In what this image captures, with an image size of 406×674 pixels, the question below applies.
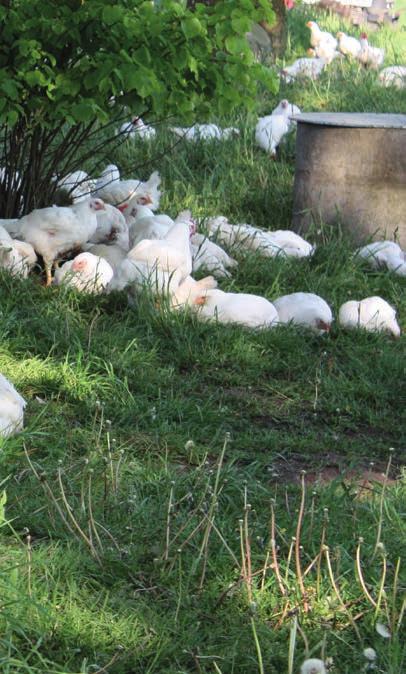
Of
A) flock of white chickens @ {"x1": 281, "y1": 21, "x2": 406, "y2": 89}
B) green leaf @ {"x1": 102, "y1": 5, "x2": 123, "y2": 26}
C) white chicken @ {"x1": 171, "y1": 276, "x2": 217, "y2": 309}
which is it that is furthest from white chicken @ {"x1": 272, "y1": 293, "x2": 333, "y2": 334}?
flock of white chickens @ {"x1": 281, "y1": 21, "x2": 406, "y2": 89}

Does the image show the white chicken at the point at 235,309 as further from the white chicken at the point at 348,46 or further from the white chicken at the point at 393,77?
the white chicken at the point at 348,46

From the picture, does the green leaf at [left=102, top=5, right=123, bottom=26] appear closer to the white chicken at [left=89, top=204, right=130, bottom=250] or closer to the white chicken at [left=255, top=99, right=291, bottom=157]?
the white chicken at [left=89, top=204, right=130, bottom=250]

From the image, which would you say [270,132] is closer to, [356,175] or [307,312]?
[356,175]

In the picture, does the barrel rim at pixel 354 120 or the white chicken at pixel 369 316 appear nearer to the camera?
the white chicken at pixel 369 316

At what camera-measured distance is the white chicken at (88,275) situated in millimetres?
5910

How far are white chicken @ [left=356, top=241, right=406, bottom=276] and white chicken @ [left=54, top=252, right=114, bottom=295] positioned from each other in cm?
191

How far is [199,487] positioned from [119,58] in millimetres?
2743

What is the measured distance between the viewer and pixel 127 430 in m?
4.52

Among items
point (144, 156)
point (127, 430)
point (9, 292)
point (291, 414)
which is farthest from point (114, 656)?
point (144, 156)

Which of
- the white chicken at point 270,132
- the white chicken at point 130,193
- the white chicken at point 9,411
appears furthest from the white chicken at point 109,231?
the white chicken at point 270,132

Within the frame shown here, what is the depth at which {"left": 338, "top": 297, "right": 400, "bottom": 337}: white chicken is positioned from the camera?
5.95 m

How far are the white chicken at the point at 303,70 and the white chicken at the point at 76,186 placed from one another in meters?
5.17

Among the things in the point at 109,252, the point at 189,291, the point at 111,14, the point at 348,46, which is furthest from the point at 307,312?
the point at 348,46

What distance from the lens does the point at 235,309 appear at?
5.73 metres
